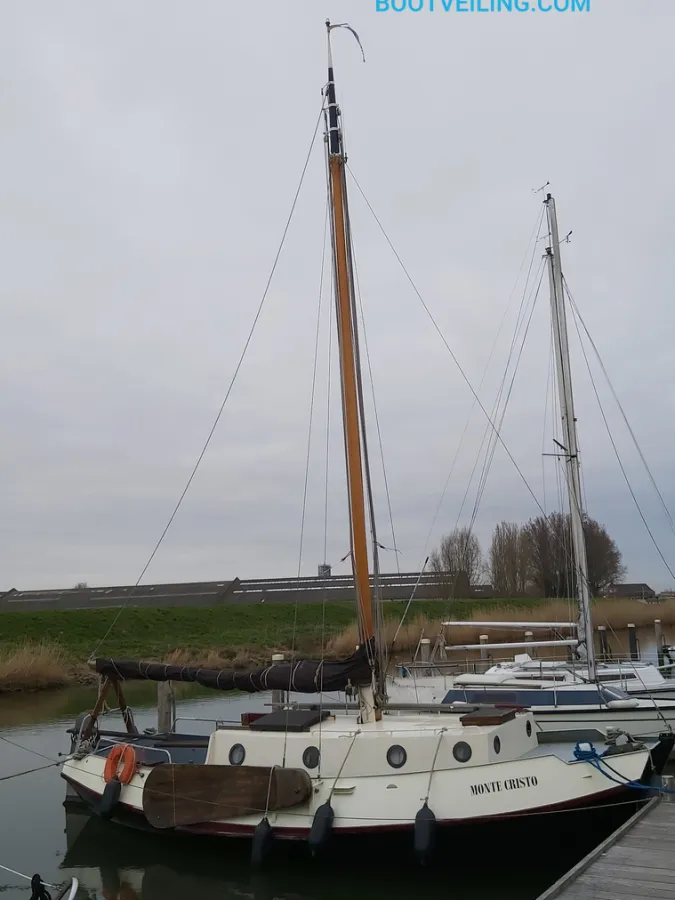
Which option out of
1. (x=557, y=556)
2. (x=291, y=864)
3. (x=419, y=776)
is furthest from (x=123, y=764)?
(x=557, y=556)

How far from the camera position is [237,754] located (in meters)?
12.4

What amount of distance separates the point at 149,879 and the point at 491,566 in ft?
197

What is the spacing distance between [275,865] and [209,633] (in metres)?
34.5

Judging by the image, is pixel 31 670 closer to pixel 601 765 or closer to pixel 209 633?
pixel 209 633

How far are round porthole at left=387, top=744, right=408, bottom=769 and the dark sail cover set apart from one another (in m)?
1.60

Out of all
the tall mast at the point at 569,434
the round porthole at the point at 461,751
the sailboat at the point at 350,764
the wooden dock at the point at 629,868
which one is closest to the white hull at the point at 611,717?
the tall mast at the point at 569,434

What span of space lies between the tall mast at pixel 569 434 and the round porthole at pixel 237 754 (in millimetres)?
10043

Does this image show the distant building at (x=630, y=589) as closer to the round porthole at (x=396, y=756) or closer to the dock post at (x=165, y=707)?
the dock post at (x=165, y=707)

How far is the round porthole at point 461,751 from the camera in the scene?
37.2 ft

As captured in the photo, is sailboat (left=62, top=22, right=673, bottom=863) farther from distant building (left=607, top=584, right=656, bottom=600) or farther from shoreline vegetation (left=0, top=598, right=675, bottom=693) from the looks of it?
distant building (left=607, top=584, right=656, bottom=600)

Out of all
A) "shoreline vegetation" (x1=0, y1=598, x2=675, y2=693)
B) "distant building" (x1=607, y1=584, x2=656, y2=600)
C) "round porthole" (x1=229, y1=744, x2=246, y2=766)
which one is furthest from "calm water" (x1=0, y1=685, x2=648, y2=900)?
"distant building" (x1=607, y1=584, x2=656, y2=600)

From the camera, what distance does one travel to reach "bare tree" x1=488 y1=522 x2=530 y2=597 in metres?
64.5

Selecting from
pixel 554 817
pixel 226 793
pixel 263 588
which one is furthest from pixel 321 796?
pixel 263 588

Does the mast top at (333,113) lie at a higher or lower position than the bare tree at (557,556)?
higher
